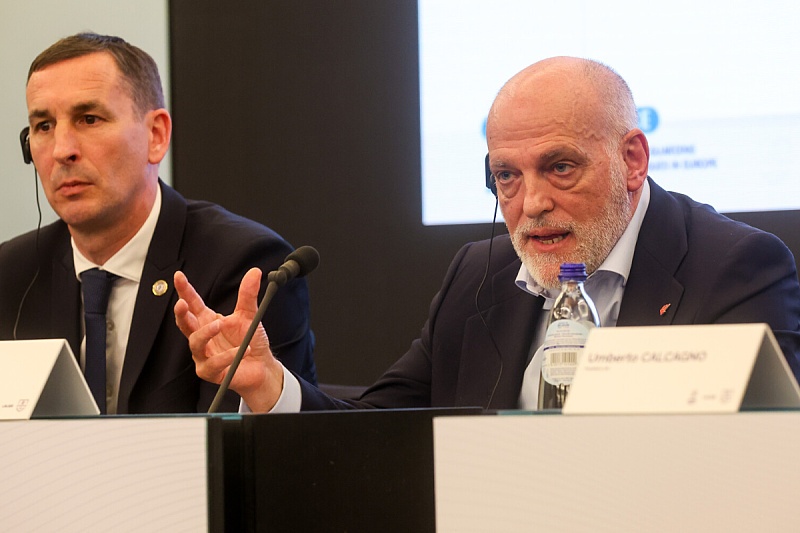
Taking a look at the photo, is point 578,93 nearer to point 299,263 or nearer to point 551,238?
point 551,238

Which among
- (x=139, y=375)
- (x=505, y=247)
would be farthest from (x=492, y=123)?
(x=139, y=375)

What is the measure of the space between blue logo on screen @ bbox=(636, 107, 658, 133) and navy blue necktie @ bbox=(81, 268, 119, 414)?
5.74 feet

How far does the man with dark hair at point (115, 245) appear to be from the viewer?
2203 mm

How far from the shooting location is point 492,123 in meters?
1.91

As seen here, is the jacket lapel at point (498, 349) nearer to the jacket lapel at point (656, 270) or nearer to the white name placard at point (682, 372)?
the jacket lapel at point (656, 270)

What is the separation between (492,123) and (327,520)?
3.75 ft

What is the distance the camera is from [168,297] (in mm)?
2215

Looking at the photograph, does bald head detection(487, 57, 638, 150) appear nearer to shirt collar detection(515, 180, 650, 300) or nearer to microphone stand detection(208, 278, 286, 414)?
shirt collar detection(515, 180, 650, 300)

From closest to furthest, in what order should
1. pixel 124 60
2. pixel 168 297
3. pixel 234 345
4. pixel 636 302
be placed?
pixel 234 345 < pixel 636 302 < pixel 168 297 < pixel 124 60

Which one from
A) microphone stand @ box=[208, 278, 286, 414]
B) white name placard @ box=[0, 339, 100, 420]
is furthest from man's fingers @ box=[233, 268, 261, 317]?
white name placard @ box=[0, 339, 100, 420]

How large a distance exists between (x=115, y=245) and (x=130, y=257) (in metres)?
0.09

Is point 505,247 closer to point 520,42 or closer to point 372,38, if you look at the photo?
point 520,42

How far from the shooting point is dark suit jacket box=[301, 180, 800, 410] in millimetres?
1671

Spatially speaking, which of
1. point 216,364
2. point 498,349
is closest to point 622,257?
point 498,349
